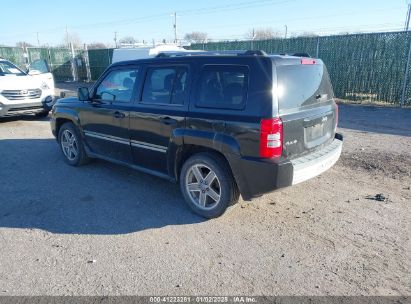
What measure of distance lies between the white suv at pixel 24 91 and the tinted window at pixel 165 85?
6633mm

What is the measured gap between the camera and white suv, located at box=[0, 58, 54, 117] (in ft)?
30.2

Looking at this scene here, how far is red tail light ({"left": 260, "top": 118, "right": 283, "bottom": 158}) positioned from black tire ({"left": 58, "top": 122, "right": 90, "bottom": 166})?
3.57 metres

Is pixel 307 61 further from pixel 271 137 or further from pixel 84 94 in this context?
pixel 84 94

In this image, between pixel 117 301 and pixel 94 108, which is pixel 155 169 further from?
pixel 117 301

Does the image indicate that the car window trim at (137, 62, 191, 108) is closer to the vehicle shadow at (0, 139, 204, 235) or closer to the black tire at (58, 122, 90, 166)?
the vehicle shadow at (0, 139, 204, 235)

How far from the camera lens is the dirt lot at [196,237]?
2.86 meters

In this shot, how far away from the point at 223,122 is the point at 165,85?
43.2 inches

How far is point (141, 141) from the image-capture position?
4535 mm

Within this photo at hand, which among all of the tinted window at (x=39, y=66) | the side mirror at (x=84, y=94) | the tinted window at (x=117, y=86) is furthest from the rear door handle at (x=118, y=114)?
the tinted window at (x=39, y=66)

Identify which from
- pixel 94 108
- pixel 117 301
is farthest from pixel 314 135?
pixel 94 108

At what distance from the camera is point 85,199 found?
4559mm

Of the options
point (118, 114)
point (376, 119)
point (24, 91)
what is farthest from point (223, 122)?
point (24, 91)

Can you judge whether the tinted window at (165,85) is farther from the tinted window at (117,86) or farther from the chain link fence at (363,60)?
the chain link fence at (363,60)

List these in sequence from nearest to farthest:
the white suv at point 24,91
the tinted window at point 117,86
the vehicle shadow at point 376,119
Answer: the tinted window at point 117,86 → the vehicle shadow at point 376,119 → the white suv at point 24,91
